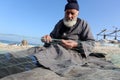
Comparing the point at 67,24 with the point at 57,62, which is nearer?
the point at 57,62

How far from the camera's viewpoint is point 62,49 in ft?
14.2

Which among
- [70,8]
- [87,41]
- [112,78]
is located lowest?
[112,78]

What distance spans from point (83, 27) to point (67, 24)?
10.8 inches

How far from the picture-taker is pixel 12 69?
3.72 meters

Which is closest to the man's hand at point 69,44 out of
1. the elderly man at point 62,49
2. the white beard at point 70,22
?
the elderly man at point 62,49

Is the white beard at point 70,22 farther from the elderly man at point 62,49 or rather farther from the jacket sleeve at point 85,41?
the jacket sleeve at point 85,41

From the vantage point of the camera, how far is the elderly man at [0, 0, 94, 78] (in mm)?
3795

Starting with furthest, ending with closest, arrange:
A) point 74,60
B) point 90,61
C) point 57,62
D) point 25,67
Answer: point 90,61
point 74,60
point 57,62
point 25,67

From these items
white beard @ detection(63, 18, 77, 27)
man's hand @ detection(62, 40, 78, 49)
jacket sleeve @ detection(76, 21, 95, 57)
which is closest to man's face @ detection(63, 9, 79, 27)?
white beard @ detection(63, 18, 77, 27)

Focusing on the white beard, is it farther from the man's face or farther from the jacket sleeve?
the jacket sleeve

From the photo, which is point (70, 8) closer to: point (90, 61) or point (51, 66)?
point (90, 61)

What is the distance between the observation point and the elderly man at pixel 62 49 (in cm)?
379

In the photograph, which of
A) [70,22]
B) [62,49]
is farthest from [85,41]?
[62,49]

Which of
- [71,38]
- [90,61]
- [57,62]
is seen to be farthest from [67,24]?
[57,62]
